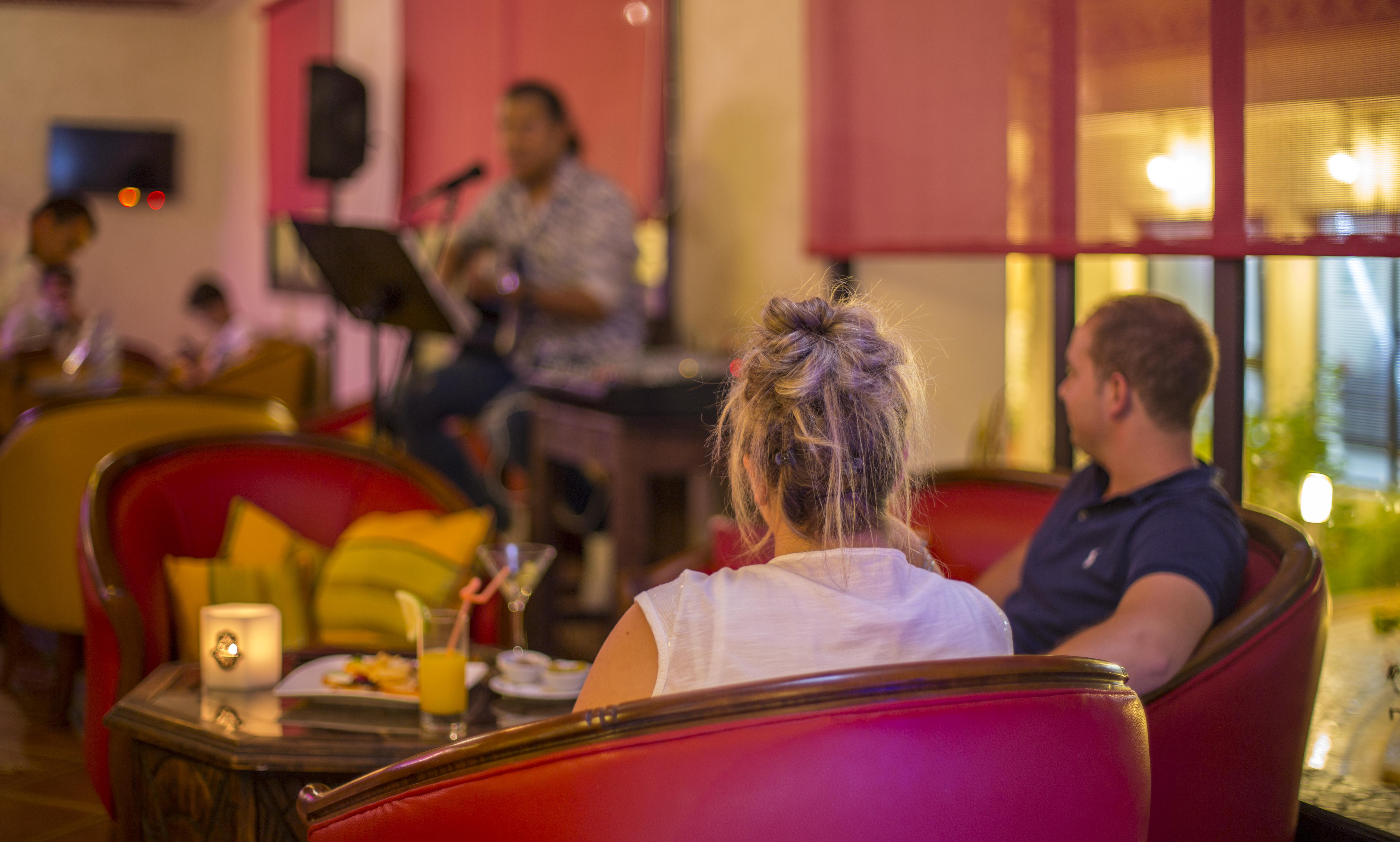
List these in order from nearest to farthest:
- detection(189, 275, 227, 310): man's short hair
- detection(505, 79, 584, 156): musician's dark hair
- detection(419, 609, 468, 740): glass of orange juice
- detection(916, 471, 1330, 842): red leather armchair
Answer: detection(916, 471, 1330, 842): red leather armchair < detection(419, 609, 468, 740): glass of orange juice < detection(505, 79, 584, 156): musician's dark hair < detection(189, 275, 227, 310): man's short hair

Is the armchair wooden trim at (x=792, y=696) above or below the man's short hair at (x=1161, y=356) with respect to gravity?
below

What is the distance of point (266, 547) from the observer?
8.22ft

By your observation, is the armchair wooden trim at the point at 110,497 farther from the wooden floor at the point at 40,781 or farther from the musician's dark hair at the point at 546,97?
the musician's dark hair at the point at 546,97

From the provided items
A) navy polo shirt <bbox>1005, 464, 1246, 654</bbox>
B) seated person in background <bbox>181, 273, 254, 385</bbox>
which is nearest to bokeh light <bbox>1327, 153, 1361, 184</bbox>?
navy polo shirt <bbox>1005, 464, 1246, 654</bbox>

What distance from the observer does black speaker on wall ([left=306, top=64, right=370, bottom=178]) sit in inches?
237

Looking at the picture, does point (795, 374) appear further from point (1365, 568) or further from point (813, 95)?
point (813, 95)

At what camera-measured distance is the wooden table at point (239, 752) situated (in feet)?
5.08

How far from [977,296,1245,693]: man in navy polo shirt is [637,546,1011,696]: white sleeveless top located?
0.56 meters

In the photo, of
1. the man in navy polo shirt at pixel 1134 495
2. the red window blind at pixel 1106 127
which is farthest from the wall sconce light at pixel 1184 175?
the man in navy polo shirt at pixel 1134 495

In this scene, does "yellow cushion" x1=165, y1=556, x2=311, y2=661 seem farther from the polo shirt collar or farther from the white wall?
the polo shirt collar

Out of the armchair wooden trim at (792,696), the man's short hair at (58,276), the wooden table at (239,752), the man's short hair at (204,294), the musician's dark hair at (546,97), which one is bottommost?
the wooden table at (239,752)

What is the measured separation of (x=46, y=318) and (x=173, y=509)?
1360 millimetres

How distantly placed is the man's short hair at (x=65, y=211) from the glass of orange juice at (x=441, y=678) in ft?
7.01

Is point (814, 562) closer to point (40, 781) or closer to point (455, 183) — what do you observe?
point (40, 781)
